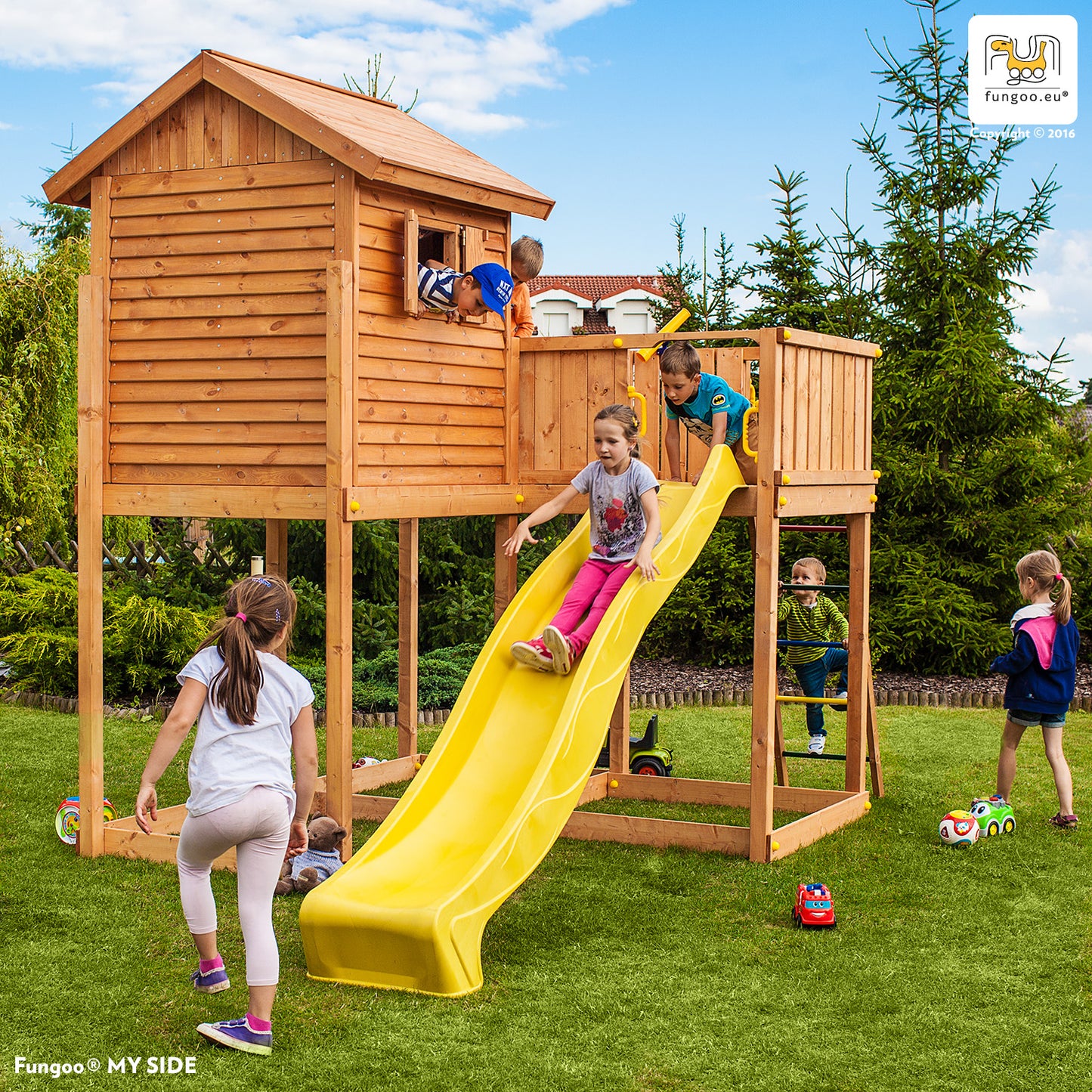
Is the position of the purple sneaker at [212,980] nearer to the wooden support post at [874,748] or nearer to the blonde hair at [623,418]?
the blonde hair at [623,418]

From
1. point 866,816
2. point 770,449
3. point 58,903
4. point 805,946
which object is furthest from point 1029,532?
point 58,903

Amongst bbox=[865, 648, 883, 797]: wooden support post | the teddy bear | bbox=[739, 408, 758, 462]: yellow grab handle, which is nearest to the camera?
the teddy bear

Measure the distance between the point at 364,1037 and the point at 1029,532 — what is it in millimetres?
11366

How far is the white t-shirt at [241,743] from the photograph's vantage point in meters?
4.80

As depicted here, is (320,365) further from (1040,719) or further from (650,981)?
(1040,719)

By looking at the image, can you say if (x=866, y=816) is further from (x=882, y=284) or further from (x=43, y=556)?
(x=43, y=556)

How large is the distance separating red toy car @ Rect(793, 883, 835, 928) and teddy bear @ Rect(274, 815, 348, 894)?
7.94ft

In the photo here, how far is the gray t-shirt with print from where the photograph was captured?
7.75 m

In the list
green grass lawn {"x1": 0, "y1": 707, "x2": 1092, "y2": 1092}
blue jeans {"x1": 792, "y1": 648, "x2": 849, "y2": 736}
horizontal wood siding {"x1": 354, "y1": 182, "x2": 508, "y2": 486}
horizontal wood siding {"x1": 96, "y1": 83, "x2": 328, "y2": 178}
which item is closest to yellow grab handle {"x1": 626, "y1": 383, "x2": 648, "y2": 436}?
horizontal wood siding {"x1": 354, "y1": 182, "x2": 508, "y2": 486}

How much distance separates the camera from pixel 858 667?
908 cm

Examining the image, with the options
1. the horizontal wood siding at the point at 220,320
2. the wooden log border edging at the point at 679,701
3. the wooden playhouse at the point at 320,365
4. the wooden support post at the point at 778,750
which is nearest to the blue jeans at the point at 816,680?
the wooden support post at the point at 778,750

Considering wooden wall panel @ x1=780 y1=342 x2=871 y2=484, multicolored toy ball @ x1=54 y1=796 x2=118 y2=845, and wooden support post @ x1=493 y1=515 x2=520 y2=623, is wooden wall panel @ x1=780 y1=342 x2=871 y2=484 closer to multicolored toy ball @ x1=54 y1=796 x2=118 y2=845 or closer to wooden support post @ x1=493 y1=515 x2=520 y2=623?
wooden support post @ x1=493 y1=515 x2=520 y2=623

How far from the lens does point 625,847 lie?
8094mm

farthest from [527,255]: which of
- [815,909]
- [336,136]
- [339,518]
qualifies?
[815,909]
